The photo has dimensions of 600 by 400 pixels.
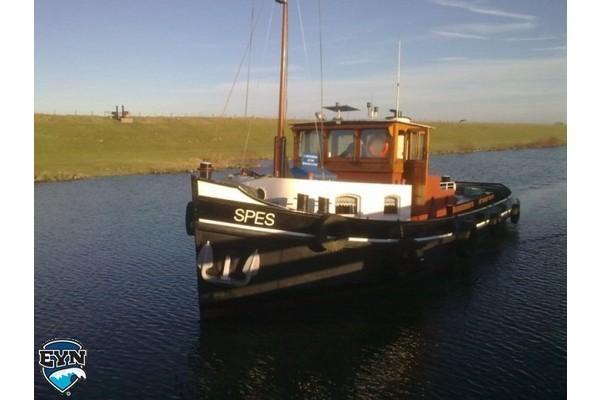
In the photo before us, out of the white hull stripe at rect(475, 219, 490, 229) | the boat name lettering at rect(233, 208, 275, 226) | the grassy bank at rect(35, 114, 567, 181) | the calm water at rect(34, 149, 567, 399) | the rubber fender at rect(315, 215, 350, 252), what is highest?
the grassy bank at rect(35, 114, 567, 181)

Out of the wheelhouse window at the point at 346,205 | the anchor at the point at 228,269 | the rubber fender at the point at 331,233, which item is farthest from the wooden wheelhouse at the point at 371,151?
the anchor at the point at 228,269

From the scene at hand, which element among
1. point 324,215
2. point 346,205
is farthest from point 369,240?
point 324,215

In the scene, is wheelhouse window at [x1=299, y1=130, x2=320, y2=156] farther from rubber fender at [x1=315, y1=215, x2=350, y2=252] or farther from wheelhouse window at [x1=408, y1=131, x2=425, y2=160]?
rubber fender at [x1=315, y1=215, x2=350, y2=252]

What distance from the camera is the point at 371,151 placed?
50.0ft

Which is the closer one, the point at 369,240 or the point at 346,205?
the point at 369,240

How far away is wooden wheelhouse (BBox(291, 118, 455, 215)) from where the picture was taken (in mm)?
15023

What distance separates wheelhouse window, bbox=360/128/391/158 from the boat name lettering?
4.70 m

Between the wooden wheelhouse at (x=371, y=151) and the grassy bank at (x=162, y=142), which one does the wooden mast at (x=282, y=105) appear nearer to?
the wooden wheelhouse at (x=371, y=151)

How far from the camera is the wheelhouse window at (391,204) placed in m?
14.9

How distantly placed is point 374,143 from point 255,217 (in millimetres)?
5281

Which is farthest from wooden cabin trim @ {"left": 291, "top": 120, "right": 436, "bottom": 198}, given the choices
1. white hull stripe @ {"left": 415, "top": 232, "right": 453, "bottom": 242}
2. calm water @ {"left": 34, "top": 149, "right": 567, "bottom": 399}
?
calm water @ {"left": 34, "top": 149, "right": 567, "bottom": 399}

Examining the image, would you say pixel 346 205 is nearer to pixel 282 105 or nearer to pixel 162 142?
pixel 282 105

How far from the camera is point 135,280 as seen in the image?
626 inches
